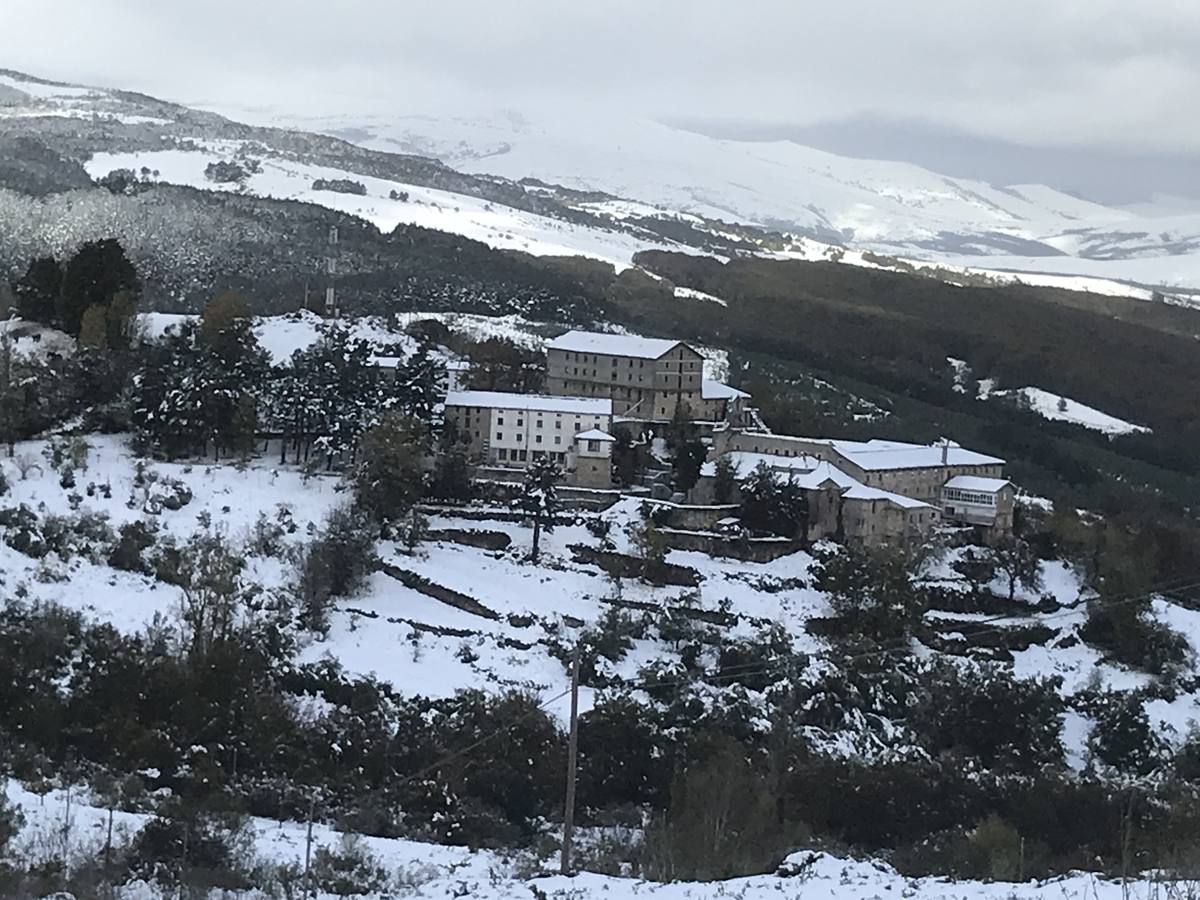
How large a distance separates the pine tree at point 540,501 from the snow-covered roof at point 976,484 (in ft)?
36.0

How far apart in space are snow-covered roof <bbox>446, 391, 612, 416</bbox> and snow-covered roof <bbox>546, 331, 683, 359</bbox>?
2.91 m

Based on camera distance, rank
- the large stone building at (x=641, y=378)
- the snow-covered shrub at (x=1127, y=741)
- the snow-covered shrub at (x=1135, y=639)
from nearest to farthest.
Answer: the snow-covered shrub at (x=1127, y=741) → the snow-covered shrub at (x=1135, y=639) → the large stone building at (x=641, y=378)

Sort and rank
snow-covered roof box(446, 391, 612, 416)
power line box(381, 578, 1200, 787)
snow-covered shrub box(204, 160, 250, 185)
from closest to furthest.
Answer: power line box(381, 578, 1200, 787)
snow-covered roof box(446, 391, 612, 416)
snow-covered shrub box(204, 160, 250, 185)

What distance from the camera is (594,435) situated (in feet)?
126

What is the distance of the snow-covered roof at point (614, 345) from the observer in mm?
43219

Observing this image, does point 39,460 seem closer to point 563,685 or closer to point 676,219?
point 563,685

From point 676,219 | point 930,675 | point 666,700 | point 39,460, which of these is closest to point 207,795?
point 666,700

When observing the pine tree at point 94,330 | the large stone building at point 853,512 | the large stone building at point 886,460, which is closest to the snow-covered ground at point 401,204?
the pine tree at point 94,330

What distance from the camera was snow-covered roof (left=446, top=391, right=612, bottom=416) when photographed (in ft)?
129

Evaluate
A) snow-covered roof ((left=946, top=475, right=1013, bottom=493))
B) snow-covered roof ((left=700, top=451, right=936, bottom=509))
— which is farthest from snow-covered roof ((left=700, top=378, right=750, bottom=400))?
snow-covered roof ((left=946, top=475, right=1013, bottom=493))

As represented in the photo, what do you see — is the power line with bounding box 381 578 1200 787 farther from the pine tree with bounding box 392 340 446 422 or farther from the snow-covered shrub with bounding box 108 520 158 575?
the pine tree with bounding box 392 340 446 422

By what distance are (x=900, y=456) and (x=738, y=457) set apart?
4.48 metres

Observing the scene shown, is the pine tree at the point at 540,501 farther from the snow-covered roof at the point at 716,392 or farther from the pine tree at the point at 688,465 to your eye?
the snow-covered roof at the point at 716,392

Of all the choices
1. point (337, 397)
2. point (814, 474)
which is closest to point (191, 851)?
point (337, 397)
